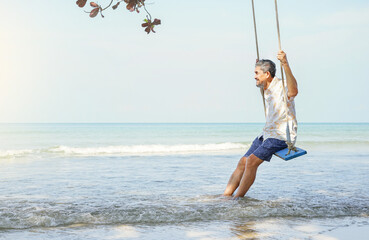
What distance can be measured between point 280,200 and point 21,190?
3.56 meters

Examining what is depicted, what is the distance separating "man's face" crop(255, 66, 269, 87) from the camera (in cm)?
486

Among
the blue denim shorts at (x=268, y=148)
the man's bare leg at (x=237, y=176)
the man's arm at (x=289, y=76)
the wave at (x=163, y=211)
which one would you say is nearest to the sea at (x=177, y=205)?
the wave at (x=163, y=211)

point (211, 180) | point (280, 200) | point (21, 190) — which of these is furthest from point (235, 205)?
point (21, 190)

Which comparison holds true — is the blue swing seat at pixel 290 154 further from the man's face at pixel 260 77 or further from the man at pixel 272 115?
the man's face at pixel 260 77

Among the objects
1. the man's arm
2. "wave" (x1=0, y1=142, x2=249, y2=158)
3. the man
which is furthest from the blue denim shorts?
"wave" (x1=0, y1=142, x2=249, y2=158)

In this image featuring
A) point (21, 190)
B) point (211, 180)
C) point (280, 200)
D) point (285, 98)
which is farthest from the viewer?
point (211, 180)

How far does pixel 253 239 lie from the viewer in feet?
12.3

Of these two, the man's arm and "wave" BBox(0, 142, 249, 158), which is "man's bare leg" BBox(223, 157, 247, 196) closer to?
the man's arm

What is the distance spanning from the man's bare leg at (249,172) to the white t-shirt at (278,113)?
30 centimetres

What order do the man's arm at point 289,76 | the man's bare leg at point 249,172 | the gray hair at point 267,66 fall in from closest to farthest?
the man's arm at point 289,76
the gray hair at point 267,66
the man's bare leg at point 249,172

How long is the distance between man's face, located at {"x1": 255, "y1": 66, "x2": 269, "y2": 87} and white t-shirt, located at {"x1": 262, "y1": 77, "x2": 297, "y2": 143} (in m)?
0.08

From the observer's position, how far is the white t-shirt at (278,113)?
4.75 m

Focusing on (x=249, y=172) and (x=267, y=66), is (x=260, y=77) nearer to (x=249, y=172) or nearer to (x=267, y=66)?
(x=267, y=66)

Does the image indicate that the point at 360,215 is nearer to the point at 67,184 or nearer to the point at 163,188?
the point at 163,188
